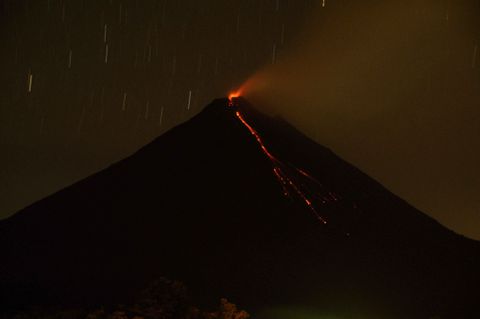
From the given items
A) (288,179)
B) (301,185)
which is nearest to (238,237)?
(301,185)

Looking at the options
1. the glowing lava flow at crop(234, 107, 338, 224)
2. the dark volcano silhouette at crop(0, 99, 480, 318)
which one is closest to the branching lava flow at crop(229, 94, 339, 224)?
the glowing lava flow at crop(234, 107, 338, 224)

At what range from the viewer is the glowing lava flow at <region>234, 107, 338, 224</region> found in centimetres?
3534

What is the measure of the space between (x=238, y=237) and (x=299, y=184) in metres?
8.02

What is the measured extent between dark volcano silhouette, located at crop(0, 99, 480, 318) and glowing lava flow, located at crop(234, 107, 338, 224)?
0.37 ft

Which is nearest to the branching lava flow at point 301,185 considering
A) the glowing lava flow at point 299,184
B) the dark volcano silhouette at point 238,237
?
the glowing lava flow at point 299,184

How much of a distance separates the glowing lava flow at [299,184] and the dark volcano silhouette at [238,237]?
0.11 metres

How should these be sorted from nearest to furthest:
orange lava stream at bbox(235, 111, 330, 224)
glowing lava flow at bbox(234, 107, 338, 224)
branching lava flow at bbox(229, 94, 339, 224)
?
orange lava stream at bbox(235, 111, 330, 224) → branching lava flow at bbox(229, 94, 339, 224) → glowing lava flow at bbox(234, 107, 338, 224)

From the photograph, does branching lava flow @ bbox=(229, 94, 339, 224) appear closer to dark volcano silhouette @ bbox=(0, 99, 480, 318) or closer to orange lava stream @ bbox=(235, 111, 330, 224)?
orange lava stream @ bbox=(235, 111, 330, 224)

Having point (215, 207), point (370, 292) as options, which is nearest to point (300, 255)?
point (370, 292)

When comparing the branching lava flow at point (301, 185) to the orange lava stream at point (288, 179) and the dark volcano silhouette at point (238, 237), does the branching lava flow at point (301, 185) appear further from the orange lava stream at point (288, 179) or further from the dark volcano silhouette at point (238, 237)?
the dark volcano silhouette at point (238, 237)

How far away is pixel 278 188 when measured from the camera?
35719mm

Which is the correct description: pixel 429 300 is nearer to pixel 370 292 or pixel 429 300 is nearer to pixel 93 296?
pixel 370 292

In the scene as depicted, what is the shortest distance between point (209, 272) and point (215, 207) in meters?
8.70

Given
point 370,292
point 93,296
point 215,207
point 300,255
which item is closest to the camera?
point 93,296
